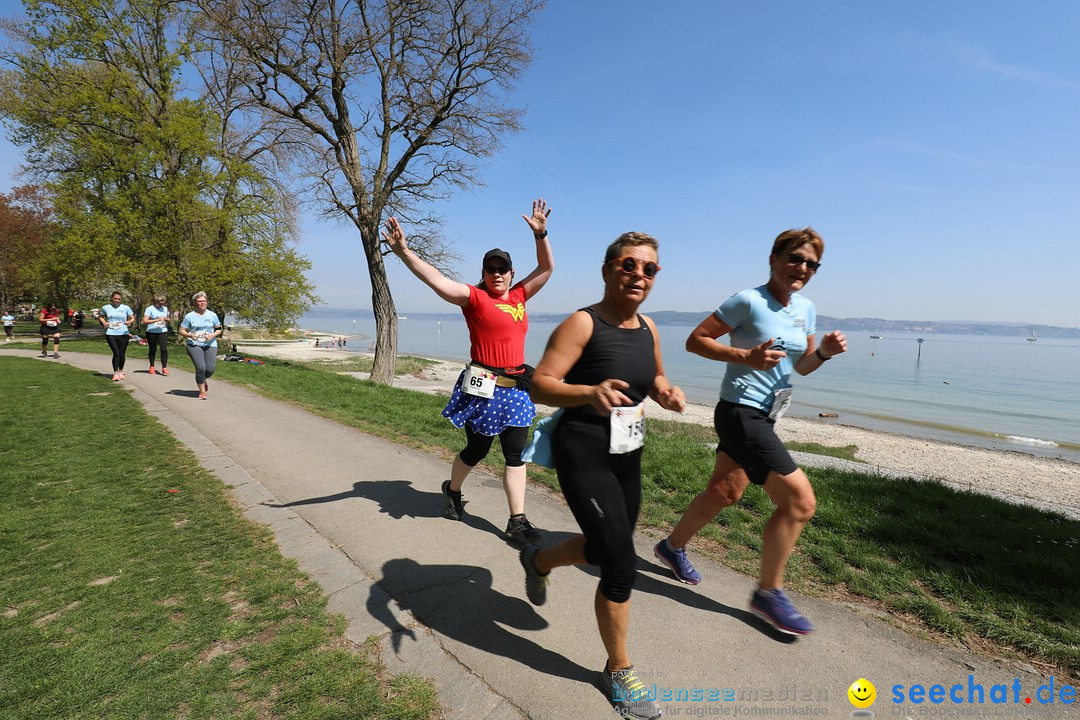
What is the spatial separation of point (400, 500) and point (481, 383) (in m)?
1.71

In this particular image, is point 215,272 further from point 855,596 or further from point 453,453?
point 855,596

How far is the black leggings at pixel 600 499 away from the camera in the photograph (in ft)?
6.96

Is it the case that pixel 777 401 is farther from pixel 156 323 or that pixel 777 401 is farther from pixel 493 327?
pixel 156 323

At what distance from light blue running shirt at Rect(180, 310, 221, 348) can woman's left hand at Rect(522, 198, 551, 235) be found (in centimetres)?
788

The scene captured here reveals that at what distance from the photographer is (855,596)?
3092 mm

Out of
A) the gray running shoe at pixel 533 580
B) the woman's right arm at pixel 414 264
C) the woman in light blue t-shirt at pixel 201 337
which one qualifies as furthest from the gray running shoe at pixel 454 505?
the woman in light blue t-shirt at pixel 201 337

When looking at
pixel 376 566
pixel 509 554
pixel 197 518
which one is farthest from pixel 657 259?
pixel 197 518

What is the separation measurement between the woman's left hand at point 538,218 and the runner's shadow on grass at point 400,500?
2385mm

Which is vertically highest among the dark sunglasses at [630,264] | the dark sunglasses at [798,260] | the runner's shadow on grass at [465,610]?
the dark sunglasses at [798,260]

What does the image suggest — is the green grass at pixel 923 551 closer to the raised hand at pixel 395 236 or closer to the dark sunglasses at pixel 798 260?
the dark sunglasses at pixel 798 260

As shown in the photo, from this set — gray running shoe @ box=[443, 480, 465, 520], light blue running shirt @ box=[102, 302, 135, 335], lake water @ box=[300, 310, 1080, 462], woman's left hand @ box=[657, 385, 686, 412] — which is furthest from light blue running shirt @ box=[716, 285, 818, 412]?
lake water @ box=[300, 310, 1080, 462]

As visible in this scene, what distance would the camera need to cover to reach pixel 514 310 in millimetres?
3688

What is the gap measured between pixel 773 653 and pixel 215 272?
75.1 ft

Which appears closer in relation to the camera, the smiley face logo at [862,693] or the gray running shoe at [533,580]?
the smiley face logo at [862,693]
